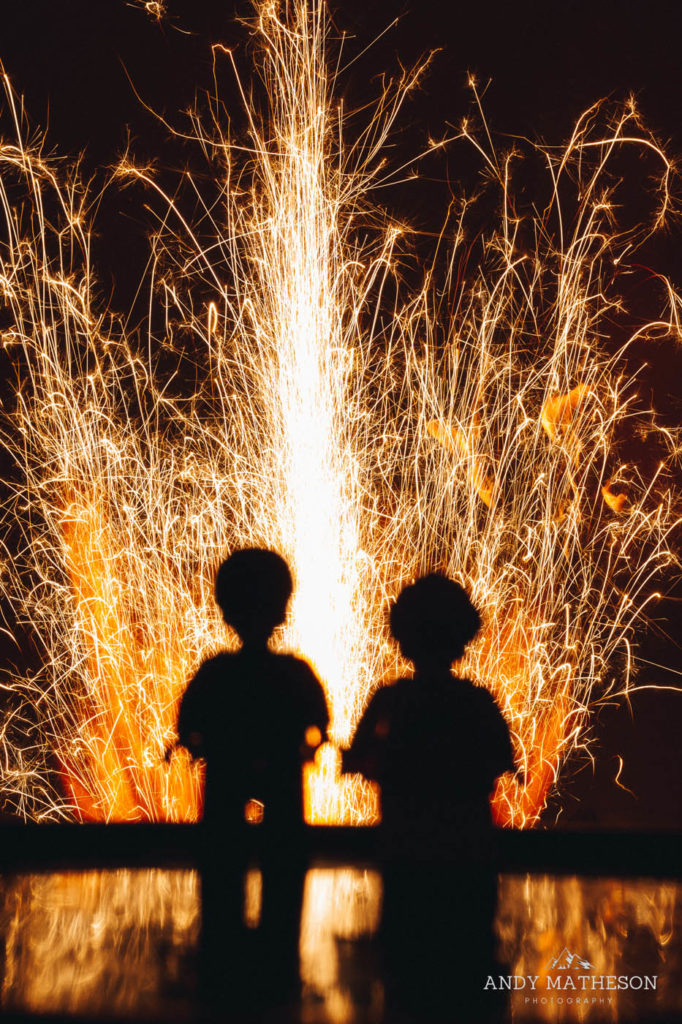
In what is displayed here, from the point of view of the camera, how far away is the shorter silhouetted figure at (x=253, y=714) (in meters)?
1.52

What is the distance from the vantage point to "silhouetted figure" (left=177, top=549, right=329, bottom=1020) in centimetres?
151

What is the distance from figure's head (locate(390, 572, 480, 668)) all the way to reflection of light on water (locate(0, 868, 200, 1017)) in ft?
2.20

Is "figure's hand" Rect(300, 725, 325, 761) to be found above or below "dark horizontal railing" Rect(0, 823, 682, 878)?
above

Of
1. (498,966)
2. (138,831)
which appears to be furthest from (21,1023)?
(138,831)

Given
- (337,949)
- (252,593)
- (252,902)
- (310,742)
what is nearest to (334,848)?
(252,902)

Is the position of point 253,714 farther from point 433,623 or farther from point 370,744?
point 433,623

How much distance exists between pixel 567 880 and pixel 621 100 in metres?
2.81

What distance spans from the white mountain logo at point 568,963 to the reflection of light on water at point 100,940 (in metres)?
0.64

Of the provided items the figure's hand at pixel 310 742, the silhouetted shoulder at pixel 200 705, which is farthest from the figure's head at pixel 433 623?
the silhouetted shoulder at pixel 200 705

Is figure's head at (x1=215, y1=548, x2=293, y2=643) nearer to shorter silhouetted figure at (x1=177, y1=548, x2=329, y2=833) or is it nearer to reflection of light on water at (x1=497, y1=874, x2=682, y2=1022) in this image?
shorter silhouetted figure at (x1=177, y1=548, x2=329, y2=833)

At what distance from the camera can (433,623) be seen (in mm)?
1508

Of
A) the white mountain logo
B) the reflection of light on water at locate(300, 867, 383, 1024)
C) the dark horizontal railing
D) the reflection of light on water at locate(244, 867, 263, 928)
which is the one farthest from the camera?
the dark horizontal railing

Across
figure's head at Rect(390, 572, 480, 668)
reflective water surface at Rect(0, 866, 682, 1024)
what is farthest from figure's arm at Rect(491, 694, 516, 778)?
reflective water surface at Rect(0, 866, 682, 1024)

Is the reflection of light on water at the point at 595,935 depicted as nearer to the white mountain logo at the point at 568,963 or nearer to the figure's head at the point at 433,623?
the white mountain logo at the point at 568,963
